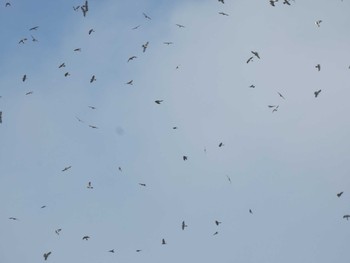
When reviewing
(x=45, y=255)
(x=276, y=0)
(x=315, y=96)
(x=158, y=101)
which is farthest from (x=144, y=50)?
(x=45, y=255)

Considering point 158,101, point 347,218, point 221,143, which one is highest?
point 158,101

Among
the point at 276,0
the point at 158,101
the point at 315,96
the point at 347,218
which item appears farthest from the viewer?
the point at 347,218

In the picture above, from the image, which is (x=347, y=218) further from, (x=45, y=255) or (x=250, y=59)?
(x=45, y=255)

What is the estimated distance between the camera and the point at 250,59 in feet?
94.7

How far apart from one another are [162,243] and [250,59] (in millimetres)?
13424

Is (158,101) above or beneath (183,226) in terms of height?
above

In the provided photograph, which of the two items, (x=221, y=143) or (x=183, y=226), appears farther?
(x=183, y=226)

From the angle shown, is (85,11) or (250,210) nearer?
(85,11)

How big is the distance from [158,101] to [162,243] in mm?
9638

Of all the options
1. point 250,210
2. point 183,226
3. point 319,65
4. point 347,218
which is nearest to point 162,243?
point 183,226

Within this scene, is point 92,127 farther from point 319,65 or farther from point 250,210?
point 319,65

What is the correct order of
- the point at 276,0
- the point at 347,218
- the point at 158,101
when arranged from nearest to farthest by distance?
1. the point at 276,0
2. the point at 158,101
3. the point at 347,218

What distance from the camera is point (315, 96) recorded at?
27.4m

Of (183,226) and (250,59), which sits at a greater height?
(250,59)
